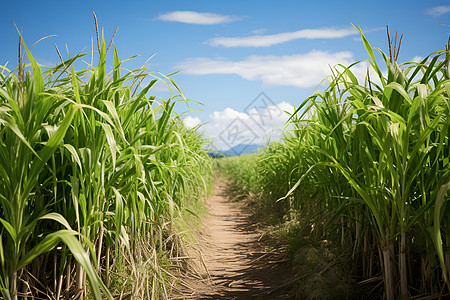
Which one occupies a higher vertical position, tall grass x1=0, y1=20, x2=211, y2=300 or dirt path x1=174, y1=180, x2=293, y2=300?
tall grass x1=0, y1=20, x2=211, y2=300

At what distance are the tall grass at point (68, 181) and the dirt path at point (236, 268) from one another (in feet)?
2.07

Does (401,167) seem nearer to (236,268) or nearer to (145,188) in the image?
(145,188)

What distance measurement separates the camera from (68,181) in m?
1.65

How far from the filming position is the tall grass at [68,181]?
1.41 m

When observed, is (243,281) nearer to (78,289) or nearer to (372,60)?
(78,289)

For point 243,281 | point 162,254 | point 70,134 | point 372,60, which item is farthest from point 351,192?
point 70,134

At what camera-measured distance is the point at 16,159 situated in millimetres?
1423

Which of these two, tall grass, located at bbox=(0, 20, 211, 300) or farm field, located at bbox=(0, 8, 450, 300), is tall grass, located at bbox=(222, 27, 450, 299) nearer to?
farm field, located at bbox=(0, 8, 450, 300)

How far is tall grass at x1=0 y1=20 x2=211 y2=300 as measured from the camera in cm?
141

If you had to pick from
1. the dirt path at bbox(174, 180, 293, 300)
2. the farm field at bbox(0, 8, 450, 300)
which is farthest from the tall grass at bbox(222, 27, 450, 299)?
the dirt path at bbox(174, 180, 293, 300)

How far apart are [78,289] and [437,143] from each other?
6.04 ft

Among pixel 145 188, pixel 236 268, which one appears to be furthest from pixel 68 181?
pixel 236 268

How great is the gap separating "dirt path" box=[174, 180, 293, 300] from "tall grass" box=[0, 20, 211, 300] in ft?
2.07

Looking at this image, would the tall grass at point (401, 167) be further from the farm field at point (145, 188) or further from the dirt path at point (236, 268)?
the dirt path at point (236, 268)
